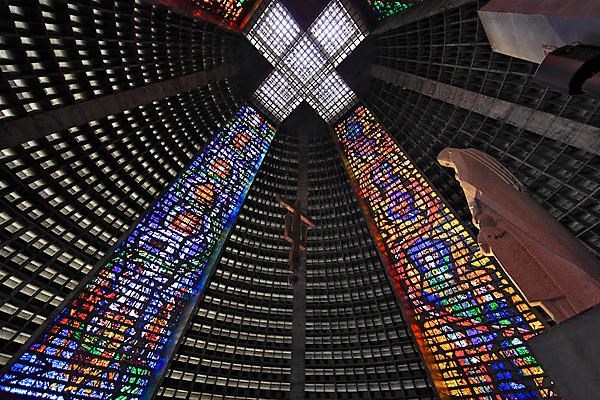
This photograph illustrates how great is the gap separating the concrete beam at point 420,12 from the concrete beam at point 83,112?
97.2 ft

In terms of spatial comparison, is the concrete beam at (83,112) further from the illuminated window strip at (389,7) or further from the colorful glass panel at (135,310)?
the illuminated window strip at (389,7)

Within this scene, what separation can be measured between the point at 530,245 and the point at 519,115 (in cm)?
2867

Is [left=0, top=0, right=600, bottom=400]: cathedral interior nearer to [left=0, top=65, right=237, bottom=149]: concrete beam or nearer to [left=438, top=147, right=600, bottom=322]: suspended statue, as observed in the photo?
[left=0, top=65, right=237, bottom=149]: concrete beam

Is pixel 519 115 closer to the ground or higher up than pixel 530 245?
higher up

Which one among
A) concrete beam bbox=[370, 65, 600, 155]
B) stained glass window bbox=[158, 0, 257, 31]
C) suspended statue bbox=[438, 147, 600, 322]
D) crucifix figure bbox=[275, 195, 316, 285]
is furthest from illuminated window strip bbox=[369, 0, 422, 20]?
suspended statue bbox=[438, 147, 600, 322]

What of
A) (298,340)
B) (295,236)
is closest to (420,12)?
(295,236)

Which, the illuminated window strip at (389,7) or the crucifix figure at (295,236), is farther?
the illuminated window strip at (389,7)

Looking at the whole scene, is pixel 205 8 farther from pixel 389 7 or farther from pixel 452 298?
pixel 452 298

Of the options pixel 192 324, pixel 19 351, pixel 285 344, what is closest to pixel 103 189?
pixel 19 351

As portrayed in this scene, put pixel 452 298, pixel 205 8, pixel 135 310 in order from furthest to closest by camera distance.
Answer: pixel 205 8, pixel 452 298, pixel 135 310

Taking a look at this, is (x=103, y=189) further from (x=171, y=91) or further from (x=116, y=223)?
(x=171, y=91)

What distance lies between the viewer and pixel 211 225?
4591 cm

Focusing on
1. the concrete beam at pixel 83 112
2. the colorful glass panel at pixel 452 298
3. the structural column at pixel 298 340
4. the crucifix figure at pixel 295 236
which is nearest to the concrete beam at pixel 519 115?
the colorful glass panel at pixel 452 298

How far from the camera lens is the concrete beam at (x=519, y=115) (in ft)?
82.1
